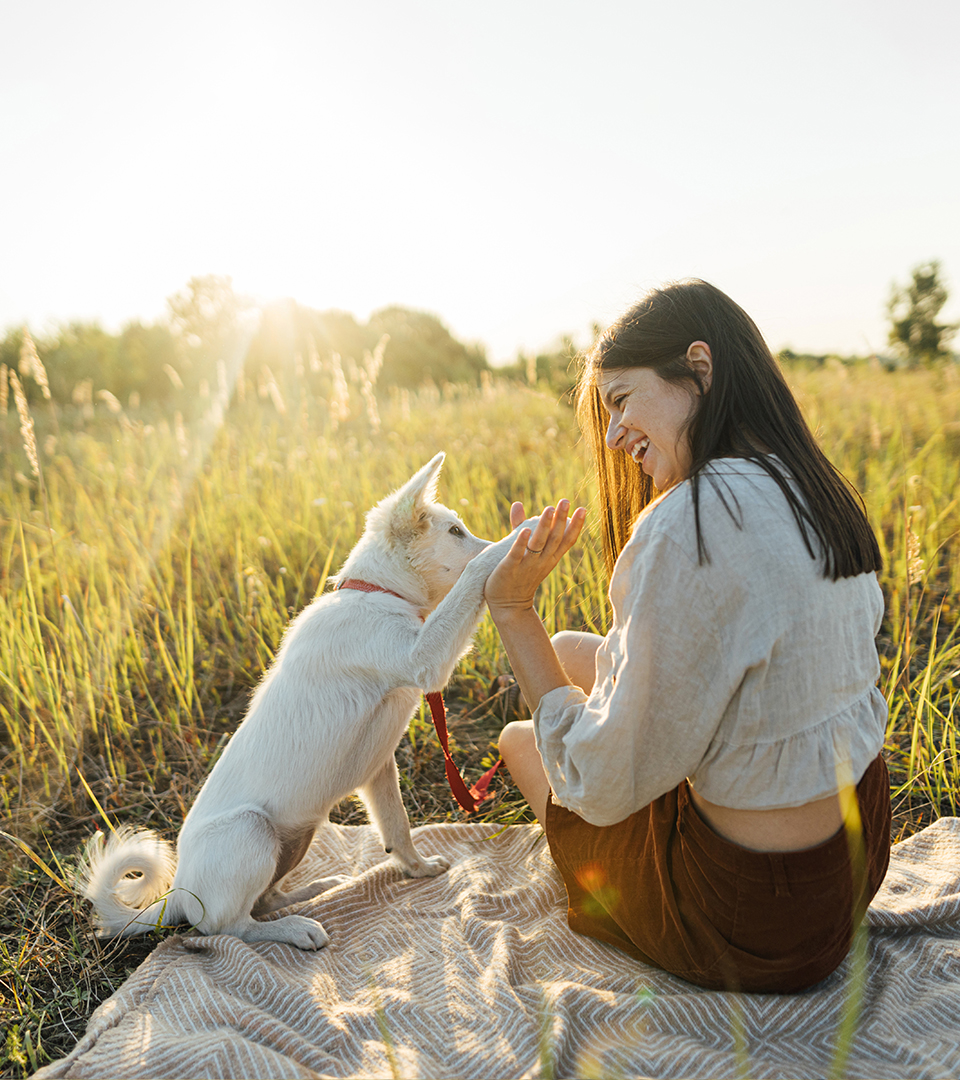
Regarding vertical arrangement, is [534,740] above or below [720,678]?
below

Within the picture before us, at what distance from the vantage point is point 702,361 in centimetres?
179

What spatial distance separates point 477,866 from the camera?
264 centimetres

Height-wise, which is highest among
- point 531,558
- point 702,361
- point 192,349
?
point 192,349

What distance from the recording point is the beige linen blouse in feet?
4.87

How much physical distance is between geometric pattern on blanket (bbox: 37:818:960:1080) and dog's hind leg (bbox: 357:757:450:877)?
0.15 m

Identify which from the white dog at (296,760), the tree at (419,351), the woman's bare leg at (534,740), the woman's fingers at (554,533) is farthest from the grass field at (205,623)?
the tree at (419,351)

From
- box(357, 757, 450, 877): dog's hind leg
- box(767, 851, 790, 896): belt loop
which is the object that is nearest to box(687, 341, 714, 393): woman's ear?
box(767, 851, 790, 896): belt loop

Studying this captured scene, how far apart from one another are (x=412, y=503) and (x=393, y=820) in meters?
1.19

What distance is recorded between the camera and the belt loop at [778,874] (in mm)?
1664

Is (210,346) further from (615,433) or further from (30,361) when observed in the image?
(615,433)

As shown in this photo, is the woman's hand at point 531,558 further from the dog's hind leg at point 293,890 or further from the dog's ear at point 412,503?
the dog's hind leg at point 293,890

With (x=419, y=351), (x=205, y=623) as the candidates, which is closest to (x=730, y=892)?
(x=205, y=623)

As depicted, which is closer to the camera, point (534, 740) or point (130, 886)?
point (130, 886)

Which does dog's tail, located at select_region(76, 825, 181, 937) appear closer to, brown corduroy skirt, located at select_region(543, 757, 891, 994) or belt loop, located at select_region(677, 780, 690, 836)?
brown corduroy skirt, located at select_region(543, 757, 891, 994)
